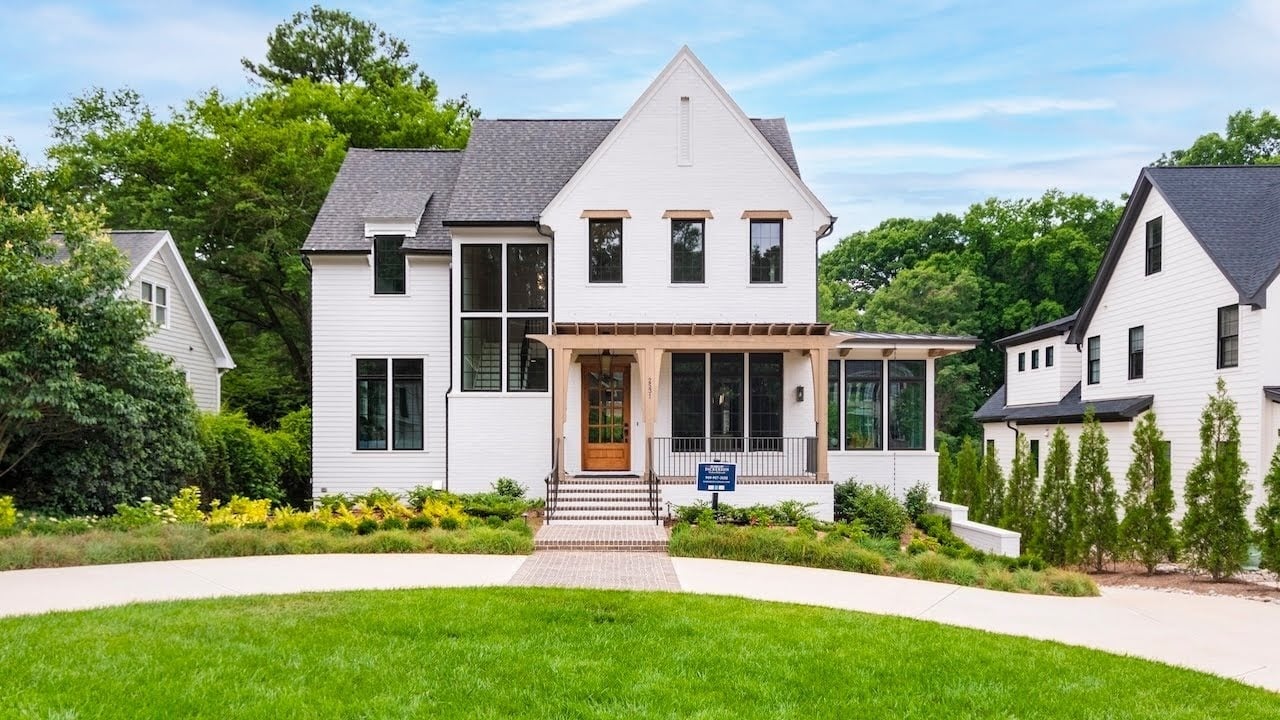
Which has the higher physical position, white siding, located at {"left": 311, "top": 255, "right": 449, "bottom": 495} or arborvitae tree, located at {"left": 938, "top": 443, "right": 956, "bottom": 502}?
white siding, located at {"left": 311, "top": 255, "right": 449, "bottom": 495}

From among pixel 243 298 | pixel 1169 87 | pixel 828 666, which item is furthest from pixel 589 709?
pixel 243 298

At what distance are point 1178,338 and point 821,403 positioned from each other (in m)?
9.30

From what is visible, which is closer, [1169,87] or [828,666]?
[828,666]

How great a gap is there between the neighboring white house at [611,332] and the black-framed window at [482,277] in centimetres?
3

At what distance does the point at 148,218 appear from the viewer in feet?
92.4

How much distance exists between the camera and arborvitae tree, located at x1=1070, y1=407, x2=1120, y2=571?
14.2 meters

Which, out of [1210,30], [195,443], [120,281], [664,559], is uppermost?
[1210,30]

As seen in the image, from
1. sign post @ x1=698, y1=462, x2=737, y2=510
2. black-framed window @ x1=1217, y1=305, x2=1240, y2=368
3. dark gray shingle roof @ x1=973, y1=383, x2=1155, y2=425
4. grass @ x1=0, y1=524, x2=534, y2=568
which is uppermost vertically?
black-framed window @ x1=1217, y1=305, x2=1240, y2=368

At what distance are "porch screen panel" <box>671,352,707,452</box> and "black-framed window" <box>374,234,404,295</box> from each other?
673cm

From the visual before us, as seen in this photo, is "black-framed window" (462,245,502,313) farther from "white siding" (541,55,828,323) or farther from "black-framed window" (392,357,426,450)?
"black-framed window" (392,357,426,450)

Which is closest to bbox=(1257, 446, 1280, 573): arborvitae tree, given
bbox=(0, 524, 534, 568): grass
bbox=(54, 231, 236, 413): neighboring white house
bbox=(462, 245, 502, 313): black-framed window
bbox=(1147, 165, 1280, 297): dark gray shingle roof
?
bbox=(1147, 165, 1280, 297): dark gray shingle roof

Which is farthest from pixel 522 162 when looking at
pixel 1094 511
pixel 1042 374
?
pixel 1042 374

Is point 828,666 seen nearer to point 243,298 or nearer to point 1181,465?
point 1181,465

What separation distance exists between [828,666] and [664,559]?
18.4 ft
